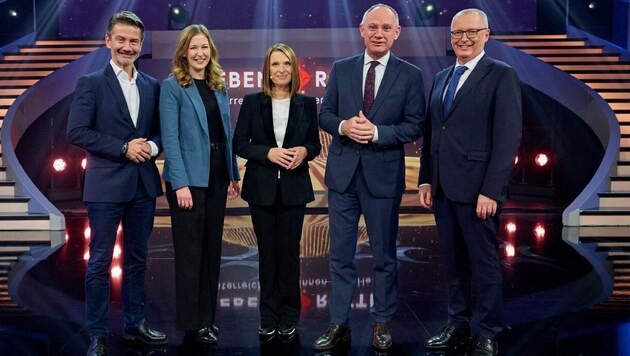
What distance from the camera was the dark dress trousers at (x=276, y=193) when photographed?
11.3 ft

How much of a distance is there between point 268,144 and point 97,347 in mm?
1286

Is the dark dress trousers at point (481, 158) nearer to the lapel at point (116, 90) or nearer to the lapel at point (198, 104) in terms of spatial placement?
the lapel at point (198, 104)

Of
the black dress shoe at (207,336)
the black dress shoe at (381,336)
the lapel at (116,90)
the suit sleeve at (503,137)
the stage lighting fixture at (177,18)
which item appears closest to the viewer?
the suit sleeve at (503,137)

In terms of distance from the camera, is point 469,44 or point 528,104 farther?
point 528,104

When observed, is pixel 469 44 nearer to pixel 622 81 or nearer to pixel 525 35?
pixel 622 81

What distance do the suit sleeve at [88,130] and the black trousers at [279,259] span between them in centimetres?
76

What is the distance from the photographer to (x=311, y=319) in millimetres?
3889

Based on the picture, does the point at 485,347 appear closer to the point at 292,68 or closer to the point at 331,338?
the point at 331,338

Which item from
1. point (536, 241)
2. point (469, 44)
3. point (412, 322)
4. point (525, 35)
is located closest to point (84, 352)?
point (412, 322)

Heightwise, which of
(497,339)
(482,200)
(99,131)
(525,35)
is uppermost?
(525,35)

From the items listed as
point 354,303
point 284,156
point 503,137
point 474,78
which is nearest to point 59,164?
point 354,303

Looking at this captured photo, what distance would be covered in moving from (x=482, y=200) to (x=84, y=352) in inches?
80.9

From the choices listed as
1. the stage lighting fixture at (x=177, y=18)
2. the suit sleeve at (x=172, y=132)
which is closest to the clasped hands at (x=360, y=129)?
the suit sleeve at (x=172, y=132)

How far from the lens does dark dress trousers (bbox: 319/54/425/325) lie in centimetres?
333
